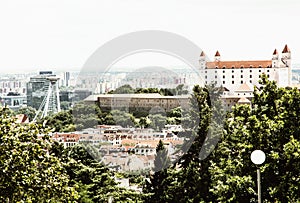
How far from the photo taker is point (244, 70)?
3931 centimetres

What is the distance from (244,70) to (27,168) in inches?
1452

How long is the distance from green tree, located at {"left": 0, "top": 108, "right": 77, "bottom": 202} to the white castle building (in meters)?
33.6

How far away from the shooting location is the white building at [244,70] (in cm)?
3800

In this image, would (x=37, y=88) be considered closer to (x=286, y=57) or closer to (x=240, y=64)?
(x=240, y=64)

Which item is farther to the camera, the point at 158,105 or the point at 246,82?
the point at 246,82

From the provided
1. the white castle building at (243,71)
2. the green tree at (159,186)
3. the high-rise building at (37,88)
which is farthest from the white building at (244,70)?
the green tree at (159,186)

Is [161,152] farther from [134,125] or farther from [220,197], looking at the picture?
[134,125]

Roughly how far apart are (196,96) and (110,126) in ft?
38.5

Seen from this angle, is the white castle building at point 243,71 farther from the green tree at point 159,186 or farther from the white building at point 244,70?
the green tree at point 159,186

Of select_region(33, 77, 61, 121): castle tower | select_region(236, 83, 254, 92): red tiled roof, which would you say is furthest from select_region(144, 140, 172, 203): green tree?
select_region(33, 77, 61, 121): castle tower

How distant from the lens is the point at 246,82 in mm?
38406

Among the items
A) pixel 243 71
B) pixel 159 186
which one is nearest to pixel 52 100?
pixel 243 71

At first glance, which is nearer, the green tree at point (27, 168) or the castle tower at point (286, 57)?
the green tree at point (27, 168)

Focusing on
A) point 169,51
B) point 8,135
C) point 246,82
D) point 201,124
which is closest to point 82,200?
point 201,124
